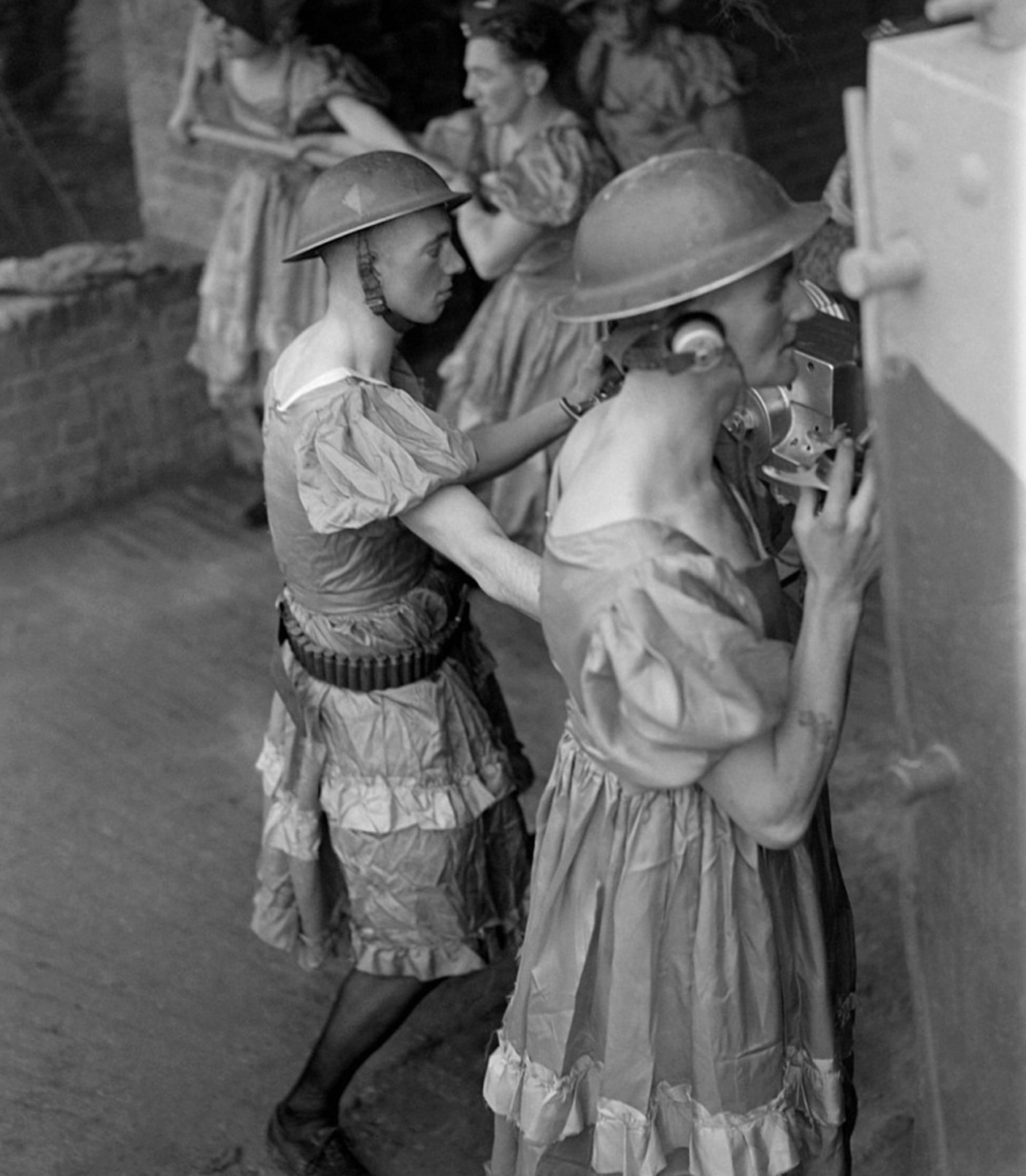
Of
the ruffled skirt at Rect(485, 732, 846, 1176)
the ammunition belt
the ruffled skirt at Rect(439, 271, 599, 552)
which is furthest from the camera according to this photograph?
the ruffled skirt at Rect(439, 271, 599, 552)

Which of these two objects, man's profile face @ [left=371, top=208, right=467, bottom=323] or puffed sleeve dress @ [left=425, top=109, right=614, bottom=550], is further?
puffed sleeve dress @ [left=425, top=109, right=614, bottom=550]

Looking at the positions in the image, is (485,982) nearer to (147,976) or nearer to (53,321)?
(147,976)

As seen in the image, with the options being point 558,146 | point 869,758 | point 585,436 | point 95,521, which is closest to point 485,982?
point 869,758

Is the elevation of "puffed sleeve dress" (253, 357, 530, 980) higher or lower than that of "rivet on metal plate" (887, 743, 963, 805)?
lower

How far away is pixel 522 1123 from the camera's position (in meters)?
2.42

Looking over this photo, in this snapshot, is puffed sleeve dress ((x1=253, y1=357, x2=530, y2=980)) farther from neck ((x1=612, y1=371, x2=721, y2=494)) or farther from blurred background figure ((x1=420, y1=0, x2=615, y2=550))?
blurred background figure ((x1=420, y1=0, x2=615, y2=550))

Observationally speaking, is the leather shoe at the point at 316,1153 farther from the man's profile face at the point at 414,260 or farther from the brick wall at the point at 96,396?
the brick wall at the point at 96,396

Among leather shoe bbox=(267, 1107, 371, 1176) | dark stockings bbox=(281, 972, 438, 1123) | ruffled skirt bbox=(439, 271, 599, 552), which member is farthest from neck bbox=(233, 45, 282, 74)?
leather shoe bbox=(267, 1107, 371, 1176)

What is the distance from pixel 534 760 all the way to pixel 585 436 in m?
2.28

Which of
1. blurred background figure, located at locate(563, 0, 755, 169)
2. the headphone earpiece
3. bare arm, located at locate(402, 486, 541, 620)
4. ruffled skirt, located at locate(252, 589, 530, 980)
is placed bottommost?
ruffled skirt, located at locate(252, 589, 530, 980)

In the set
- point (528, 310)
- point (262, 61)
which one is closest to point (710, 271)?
point (528, 310)

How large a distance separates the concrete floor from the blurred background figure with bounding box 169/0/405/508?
0.67 meters

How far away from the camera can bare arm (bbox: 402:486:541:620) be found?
8.00 feet

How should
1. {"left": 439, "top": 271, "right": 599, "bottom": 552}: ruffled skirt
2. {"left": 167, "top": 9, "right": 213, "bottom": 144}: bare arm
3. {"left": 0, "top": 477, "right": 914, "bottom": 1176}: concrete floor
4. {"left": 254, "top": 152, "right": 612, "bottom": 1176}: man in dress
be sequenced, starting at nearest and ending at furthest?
{"left": 254, "top": 152, "right": 612, "bottom": 1176}: man in dress
{"left": 0, "top": 477, "right": 914, "bottom": 1176}: concrete floor
{"left": 439, "top": 271, "right": 599, "bottom": 552}: ruffled skirt
{"left": 167, "top": 9, "right": 213, "bottom": 144}: bare arm
